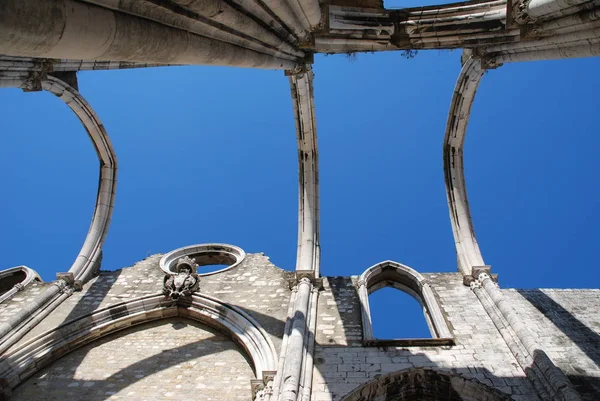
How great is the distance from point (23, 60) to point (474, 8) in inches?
310

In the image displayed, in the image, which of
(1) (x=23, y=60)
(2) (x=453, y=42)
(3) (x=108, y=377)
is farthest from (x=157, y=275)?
(2) (x=453, y=42)

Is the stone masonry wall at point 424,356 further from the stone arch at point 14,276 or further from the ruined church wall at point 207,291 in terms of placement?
the stone arch at point 14,276

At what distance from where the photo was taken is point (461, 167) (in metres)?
12.4

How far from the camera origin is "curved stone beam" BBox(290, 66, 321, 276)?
1086cm

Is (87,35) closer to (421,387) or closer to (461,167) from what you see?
(421,387)

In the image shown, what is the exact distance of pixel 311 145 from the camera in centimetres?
1236

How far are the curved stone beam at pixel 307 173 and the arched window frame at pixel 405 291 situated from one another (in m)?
1.20

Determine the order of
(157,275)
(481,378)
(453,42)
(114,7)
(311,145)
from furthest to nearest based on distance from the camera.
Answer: (311,145), (157,275), (453,42), (481,378), (114,7)

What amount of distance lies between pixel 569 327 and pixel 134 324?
8107mm

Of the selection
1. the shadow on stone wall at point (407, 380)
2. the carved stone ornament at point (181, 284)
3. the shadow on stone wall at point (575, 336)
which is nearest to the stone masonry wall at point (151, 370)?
the carved stone ornament at point (181, 284)

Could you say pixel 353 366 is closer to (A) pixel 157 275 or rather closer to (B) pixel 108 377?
(B) pixel 108 377

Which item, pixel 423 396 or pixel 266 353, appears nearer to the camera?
pixel 423 396

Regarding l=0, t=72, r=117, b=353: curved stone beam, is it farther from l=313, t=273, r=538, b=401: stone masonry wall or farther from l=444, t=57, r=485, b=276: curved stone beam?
l=444, t=57, r=485, b=276: curved stone beam

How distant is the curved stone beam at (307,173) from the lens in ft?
35.6
